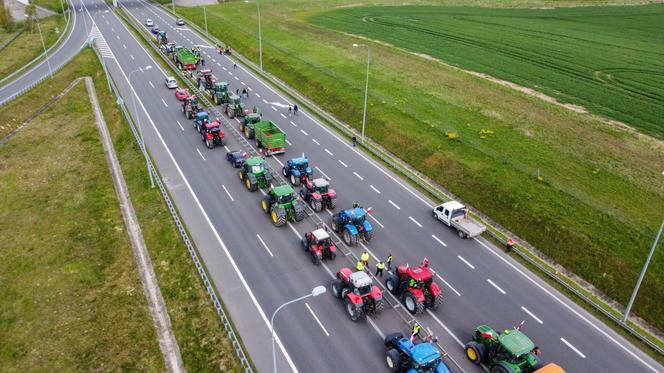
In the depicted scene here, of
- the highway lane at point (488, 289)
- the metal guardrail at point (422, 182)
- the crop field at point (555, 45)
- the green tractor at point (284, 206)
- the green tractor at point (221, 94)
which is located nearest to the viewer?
the highway lane at point (488, 289)

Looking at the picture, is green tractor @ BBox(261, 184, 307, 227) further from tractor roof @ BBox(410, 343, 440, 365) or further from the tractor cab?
tractor roof @ BBox(410, 343, 440, 365)

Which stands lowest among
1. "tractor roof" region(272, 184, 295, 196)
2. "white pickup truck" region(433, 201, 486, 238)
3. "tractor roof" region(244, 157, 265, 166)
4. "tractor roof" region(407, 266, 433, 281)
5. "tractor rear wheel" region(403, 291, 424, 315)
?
"tractor rear wheel" region(403, 291, 424, 315)

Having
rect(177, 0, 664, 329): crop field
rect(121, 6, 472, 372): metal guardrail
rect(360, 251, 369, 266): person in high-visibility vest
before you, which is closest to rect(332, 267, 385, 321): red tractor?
rect(121, 6, 472, 372): metal guardrail

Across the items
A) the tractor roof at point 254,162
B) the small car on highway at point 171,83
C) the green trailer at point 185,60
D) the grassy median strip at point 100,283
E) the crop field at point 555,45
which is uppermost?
the crop field at point 555,45

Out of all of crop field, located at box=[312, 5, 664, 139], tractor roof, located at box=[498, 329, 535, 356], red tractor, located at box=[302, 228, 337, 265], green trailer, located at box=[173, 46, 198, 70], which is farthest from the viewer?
green trailer, located at box=[173, 46, 198, 70]

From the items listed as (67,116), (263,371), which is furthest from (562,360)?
(67,116)

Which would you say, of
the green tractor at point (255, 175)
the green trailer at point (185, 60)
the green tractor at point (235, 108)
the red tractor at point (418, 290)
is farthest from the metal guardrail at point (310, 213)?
the green tractor at point (255, 175)

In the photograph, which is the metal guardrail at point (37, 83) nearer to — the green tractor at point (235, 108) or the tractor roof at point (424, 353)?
the green tractor at point (235, 108)

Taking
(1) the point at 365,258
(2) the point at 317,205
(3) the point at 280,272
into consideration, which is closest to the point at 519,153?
(2) the point at 317,205
